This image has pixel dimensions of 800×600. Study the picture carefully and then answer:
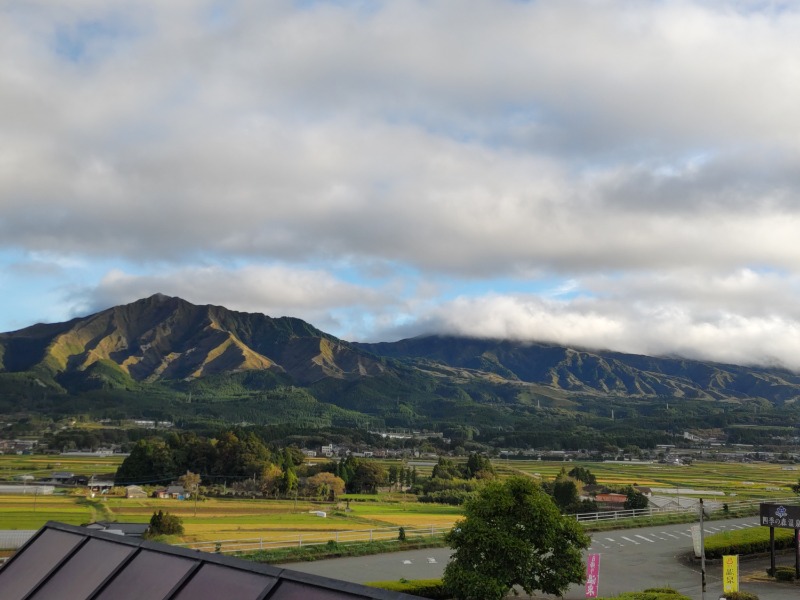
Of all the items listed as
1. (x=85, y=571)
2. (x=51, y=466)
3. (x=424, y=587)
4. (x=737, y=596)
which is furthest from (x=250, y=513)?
(x=51, y=466)

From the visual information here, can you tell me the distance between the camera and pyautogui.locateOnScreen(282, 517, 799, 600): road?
2530cm

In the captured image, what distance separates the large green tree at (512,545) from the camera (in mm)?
19609

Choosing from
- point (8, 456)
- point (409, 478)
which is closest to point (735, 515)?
point (409, 478)

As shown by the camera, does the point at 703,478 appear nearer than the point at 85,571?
No

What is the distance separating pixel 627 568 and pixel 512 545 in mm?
12331

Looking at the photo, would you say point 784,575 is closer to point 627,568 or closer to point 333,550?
point 627,568

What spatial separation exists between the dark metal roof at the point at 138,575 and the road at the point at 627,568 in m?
18.5

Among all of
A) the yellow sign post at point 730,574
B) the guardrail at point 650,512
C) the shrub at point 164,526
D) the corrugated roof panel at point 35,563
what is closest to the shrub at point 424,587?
the yellow sign post at point 730,574

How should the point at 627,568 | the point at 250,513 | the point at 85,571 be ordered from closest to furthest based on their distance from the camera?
1. the point at 85,571
2. the point at 627,568
3. the point at 250,513

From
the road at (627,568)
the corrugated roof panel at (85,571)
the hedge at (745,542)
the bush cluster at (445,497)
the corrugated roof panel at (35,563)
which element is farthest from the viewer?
the bush cluster at (445,497)

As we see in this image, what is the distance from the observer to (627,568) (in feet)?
95.1

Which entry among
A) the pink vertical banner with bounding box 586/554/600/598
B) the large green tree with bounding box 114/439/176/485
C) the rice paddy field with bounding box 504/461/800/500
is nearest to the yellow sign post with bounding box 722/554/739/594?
the pink vertical banner with bounding box 586/554/600/598

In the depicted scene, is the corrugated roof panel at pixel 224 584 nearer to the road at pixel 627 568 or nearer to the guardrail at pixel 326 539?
the road at pixel 627 568

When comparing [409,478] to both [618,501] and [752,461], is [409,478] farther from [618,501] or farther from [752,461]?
[752,461]
